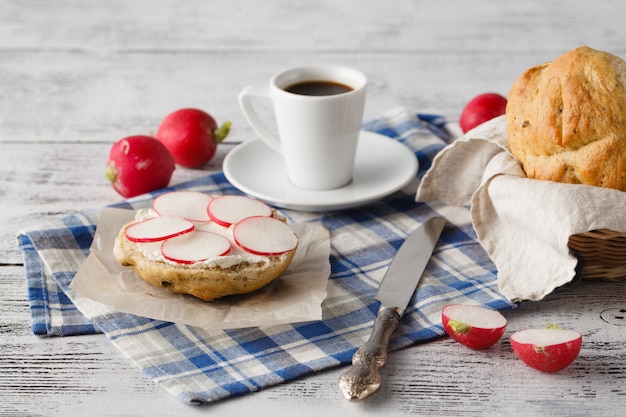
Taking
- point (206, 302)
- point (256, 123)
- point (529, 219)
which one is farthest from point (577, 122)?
point (256, 123)

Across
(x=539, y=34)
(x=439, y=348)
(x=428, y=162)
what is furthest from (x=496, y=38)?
(x=439, y=348)

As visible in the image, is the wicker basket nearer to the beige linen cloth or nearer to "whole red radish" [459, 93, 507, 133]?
the beige linen cloth

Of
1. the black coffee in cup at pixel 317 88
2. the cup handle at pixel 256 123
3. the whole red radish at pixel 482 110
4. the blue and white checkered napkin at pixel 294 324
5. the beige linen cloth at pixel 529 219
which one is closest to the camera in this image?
the blue and white checkered napkin at pixel 294 324

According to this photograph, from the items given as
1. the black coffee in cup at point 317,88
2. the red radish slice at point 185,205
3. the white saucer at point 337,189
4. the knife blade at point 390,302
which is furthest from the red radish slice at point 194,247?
the black coffee in cup at point 317,88

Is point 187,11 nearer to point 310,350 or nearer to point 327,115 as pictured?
point 327,115

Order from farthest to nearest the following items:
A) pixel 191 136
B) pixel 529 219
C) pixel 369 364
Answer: pixel 191 136
pixel 529 219
pixel 369 364

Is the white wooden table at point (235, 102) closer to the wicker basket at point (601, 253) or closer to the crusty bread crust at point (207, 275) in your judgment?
the wicker basket at point (601, 253)

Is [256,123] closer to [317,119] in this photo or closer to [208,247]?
[317,119]
